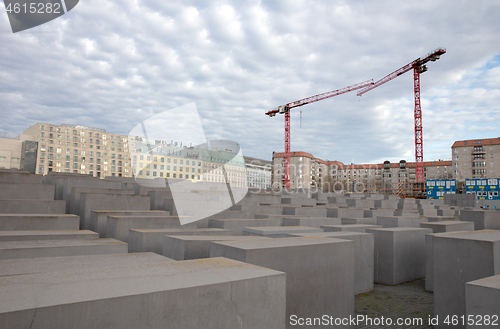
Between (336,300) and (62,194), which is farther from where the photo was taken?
(62,194)

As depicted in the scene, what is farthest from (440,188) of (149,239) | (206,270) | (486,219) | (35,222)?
(206,270)

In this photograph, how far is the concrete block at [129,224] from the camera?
8.41m

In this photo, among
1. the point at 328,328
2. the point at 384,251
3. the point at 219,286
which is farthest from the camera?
the point at 384,251

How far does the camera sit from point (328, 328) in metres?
5.25

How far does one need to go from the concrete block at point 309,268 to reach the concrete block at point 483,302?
2115 millimetres

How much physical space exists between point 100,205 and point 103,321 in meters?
9.22

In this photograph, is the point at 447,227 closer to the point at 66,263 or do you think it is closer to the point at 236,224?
the point at 236,224

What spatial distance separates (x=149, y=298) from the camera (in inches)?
103

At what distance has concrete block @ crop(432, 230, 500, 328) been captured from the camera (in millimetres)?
5441

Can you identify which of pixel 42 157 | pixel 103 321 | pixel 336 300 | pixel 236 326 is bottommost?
pixel 336 300

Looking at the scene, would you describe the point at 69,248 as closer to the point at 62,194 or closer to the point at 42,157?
the point at 62,194

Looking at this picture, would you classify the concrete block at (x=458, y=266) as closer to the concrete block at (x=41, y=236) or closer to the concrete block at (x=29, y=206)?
the concrete block at (x=41, y=236)

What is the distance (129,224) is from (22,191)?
5.89 m

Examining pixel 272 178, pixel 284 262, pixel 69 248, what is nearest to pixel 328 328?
pixel 284 262
